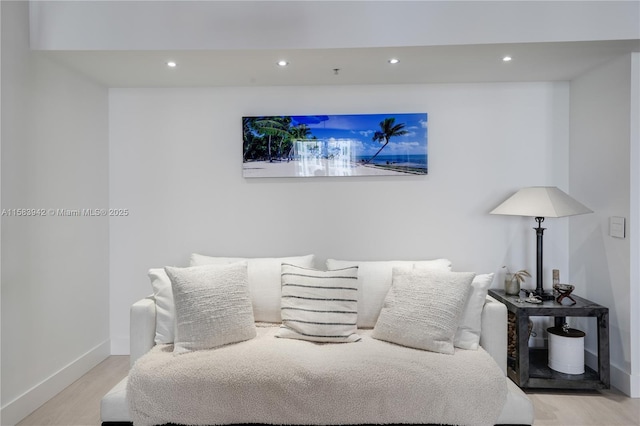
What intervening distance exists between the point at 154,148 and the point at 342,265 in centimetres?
180

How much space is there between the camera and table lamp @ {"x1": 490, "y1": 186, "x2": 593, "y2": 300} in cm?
268

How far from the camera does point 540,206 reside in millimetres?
2719

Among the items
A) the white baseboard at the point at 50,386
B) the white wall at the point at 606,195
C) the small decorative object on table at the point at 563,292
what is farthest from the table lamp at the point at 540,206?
the white baseboard at the point at 50,386

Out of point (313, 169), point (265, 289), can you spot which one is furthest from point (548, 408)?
point (313, 169)

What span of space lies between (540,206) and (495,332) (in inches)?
37.9

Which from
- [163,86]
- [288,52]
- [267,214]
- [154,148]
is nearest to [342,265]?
[267,214]

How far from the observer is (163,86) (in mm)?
3189

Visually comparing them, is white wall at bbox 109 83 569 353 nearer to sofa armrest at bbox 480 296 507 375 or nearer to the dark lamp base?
the dark lamp base

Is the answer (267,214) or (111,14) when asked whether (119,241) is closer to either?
(267,214)

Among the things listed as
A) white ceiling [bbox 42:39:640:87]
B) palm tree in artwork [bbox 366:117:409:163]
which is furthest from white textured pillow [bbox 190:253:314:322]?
white ceiling [bbox 42:39:640:87]

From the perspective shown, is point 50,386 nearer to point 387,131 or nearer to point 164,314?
point 164,314

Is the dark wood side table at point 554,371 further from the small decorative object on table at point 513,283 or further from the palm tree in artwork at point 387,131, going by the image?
the palm tree in artwork at point 387,131

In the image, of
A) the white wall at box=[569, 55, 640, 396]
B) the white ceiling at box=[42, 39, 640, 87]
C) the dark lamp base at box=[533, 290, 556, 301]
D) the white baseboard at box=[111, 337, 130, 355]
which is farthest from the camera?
the white baseboard at box=[111, 337, 130, 355]

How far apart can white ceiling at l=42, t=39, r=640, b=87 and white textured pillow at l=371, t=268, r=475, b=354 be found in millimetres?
1401
